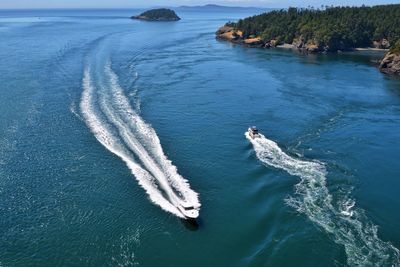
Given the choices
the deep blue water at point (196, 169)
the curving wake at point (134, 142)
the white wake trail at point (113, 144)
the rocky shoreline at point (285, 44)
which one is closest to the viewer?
the deep blue water at point (196, 169)

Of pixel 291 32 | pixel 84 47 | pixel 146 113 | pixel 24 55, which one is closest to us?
pixel 146 113

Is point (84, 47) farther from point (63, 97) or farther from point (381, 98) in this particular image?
point (381, 98)

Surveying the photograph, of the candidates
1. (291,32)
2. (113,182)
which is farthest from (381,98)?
(291,32)

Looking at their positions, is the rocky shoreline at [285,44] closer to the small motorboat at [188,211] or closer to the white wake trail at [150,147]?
the white wake trail at [150,147]

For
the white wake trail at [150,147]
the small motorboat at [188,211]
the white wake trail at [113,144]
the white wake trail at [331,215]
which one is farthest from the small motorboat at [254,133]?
the small motorboat at [188,211]

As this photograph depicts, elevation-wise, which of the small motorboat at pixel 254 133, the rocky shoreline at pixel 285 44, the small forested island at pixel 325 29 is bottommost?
the rocky shoreline at pixel 285 44

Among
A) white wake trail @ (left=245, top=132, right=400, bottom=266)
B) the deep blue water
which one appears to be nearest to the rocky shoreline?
the deep blue water

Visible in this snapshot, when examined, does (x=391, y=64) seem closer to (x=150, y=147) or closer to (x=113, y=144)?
(x=150, y=147)

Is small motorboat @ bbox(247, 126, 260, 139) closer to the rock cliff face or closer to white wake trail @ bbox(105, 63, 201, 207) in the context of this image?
white wake trail @ bbox(105, 63, 201, 207)
